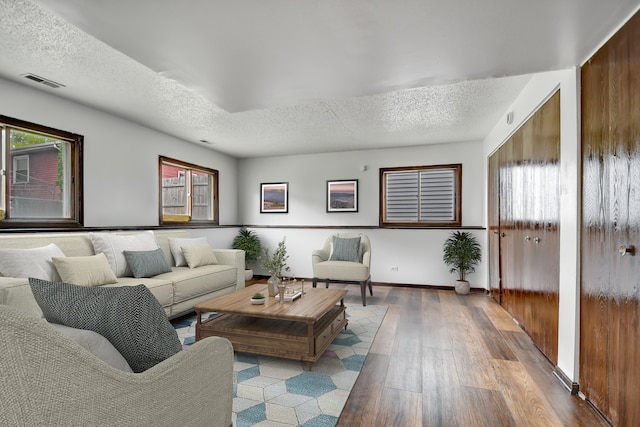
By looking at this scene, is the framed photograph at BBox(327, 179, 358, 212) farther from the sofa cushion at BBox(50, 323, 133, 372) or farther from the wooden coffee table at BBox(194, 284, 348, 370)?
the sofa cushion at BBox(50, 323, 133, 372)

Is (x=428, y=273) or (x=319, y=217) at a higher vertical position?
(x=319, y=217)

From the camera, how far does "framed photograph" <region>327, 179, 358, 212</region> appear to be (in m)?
5.80

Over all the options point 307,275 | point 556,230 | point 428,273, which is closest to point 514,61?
point 556,230

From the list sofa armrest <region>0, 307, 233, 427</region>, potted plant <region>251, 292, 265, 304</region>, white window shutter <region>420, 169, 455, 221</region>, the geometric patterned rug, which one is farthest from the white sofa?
white window shutter <region>420, 169, 455, 221</region>

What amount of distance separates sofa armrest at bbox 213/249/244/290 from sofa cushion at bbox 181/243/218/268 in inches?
5.5

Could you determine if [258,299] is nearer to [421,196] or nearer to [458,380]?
[458,380]

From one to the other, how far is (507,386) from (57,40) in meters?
3.86

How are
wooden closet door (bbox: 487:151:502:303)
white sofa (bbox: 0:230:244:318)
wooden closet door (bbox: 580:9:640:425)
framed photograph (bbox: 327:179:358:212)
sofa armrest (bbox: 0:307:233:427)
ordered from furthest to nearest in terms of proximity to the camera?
framed photograph (bbox: 327:179:358:212) < wooden closet door (bbox: 487:151:502:303) < white sofa (bbox: 0:230:244:318) < wooden closet door (bbox: 580:9:640:425) < sofa armrest (bbox: 0:307:233:427)

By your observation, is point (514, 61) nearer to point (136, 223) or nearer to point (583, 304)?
point (583, 304)

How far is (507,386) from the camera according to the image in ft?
6.95

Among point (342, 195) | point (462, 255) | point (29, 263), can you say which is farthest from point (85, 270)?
point (462, 255)

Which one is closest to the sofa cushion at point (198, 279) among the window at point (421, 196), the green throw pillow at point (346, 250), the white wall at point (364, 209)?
the green throw pillow at point (346, 250)

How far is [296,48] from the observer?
1.99 m

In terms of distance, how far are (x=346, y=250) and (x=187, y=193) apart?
2769 mm
